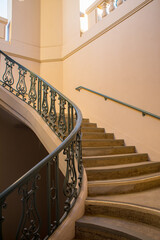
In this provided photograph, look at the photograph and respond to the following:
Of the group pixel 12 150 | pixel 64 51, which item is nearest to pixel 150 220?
pixel 12 150

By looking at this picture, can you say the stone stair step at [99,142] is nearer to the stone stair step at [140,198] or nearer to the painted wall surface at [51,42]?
the stone stair step at [140,198]

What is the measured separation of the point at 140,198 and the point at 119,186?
30 centimetres

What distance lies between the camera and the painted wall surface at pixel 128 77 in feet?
12.7

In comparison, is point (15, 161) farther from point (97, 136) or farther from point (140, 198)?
point (140, 198)

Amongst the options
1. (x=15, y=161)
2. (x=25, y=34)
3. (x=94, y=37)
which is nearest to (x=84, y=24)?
(x=94, y=37)

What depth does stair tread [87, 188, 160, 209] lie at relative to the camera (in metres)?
2.18

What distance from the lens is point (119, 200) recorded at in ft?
7.52

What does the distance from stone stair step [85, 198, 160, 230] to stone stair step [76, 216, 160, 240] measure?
0.05m

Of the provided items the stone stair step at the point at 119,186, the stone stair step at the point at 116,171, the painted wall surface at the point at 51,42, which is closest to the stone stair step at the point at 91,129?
the stone stair step at the point at 116,171

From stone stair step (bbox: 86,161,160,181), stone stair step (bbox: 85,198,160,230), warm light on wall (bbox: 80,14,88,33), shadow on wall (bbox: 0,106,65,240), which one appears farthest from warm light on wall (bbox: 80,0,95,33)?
stone stair step (bbox: 85,198,160,230)

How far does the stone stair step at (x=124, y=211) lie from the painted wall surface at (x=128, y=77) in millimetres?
1790

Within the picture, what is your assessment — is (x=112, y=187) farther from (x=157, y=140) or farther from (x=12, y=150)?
(x=12, y=150)

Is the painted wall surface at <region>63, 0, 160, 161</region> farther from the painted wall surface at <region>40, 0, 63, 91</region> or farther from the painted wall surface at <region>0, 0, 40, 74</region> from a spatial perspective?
the painted wall surface at <region>0, 0, 40, 74</region>

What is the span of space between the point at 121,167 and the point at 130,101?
6.25 ft
